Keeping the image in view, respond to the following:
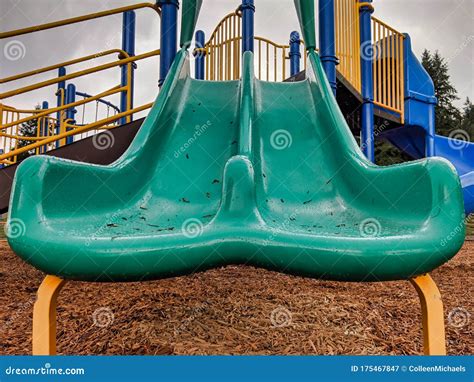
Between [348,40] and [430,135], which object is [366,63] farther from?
[430,135]

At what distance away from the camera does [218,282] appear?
5.39 ft

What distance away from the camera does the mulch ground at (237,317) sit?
3.10ft

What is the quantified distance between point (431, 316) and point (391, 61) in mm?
2452

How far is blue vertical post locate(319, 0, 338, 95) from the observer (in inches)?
63.0

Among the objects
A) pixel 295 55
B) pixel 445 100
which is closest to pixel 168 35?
pixel 295 55

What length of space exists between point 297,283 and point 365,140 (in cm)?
100

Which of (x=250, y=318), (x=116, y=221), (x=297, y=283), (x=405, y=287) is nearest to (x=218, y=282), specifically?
(x=297, y=283)

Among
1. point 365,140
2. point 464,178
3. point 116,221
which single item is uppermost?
point 365,140

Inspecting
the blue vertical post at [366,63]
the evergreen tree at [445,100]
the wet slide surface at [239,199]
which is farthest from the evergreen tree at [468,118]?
the wet slide surface at [239,199]

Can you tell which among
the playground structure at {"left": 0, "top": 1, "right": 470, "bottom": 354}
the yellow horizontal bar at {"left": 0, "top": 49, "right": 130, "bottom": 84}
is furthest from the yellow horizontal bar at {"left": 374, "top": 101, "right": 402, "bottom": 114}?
the yellow horizontal bar at {"left": 0, "top": 49, "right": 130, "bottom": 84}

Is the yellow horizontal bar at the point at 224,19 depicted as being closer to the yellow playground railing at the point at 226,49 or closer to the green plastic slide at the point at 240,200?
the yellow playground railing at the point at 226,49

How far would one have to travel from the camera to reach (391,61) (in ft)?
8.48

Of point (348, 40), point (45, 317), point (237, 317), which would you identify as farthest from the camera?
point (348, 40)

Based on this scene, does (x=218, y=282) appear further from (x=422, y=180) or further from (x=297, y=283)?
(x=422, y=180)
